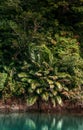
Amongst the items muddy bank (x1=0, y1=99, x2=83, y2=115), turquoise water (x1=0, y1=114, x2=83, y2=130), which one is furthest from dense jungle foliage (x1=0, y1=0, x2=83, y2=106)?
turquoise water (x1=0, y1=114, x2=83, y2=130)

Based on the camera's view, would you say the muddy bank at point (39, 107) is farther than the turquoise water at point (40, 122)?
Yes

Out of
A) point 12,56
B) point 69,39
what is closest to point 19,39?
point 12,56

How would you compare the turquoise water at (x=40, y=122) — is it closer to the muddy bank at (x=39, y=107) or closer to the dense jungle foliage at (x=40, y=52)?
the muddy bank at (x=39, y=107)

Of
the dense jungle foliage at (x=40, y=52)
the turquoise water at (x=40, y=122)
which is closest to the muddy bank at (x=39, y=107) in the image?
the dense jungle foliage at (x=40, y=52)

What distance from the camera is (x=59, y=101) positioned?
58.5ft

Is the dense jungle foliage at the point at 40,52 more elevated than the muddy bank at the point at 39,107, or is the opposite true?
the dense jungle foliage at the point at 40,52

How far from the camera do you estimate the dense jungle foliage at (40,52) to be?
18078 mm

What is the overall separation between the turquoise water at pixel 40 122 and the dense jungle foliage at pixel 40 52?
0.69 meters

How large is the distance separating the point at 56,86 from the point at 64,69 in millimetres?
906

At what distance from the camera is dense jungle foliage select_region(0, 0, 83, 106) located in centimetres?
1808

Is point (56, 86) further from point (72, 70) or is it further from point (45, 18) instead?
point (45, 18)

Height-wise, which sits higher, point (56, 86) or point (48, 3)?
point (48, 3)

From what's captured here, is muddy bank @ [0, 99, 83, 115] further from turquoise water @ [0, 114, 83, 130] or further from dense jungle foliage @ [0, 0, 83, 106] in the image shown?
turquoise water @ [0, 114, 83, 130]

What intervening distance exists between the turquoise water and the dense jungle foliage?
692mm
